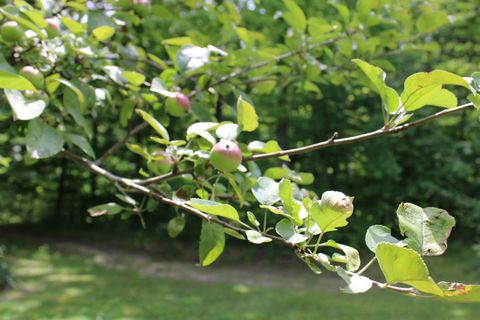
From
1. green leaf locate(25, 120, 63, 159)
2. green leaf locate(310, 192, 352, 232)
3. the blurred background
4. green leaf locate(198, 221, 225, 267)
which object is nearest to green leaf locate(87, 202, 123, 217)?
green leaf locate(25, 120, 63, 159)

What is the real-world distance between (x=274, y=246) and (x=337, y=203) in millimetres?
7192

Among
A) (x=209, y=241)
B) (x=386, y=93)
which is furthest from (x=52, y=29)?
(x=386, y=93)

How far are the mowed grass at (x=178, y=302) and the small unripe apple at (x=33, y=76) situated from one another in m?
3.70

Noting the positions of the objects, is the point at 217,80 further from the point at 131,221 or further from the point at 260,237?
the point at 131,221

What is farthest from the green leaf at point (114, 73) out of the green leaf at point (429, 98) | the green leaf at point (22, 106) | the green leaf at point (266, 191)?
the green leaf at point (429, 98)

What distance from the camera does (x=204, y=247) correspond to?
725 millimetres

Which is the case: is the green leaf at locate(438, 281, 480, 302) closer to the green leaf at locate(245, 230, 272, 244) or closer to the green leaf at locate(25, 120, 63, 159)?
the green leaf at locate(245, 230, 272, 244)

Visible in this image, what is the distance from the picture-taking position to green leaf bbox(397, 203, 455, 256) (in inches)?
19.8

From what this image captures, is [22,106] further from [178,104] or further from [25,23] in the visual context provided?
[178,104]

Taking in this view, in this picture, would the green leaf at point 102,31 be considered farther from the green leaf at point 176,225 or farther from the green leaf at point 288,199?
the green leaf at point 288,199

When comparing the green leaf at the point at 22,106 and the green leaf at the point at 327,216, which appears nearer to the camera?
the green leaf at the point at 327,216

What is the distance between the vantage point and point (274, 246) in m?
7.59

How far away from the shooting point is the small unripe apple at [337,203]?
530mm

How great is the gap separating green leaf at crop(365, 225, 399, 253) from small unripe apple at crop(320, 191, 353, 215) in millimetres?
38
